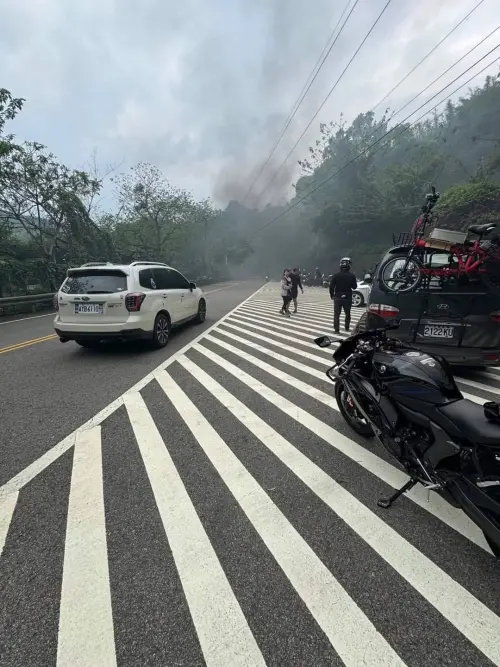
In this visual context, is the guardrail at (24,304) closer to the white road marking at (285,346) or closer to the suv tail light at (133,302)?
the white road marking at (285,346)

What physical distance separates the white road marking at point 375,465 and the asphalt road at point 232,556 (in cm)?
1

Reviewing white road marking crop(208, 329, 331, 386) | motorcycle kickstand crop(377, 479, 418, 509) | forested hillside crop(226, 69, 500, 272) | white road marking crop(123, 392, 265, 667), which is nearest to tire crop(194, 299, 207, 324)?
white road marking crop(208, 329, 331, 386)

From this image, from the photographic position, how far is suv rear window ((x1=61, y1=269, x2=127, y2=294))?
6.26 metres

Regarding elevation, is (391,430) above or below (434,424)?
below

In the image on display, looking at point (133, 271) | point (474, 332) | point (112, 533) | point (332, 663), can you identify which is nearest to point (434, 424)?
point (332, 663)

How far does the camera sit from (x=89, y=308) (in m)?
6.21

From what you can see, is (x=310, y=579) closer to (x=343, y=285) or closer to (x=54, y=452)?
(x=54, y=452)

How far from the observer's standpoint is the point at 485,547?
2066 millimetres

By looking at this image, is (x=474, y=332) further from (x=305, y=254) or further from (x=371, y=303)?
(x=305, y=254)

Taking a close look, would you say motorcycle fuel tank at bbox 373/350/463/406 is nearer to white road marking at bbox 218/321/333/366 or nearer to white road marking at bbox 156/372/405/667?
white road marking at bbox 156/372/405/667

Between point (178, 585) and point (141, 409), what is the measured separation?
2.52 metres

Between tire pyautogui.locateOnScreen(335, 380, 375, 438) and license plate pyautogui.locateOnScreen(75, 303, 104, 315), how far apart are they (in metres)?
4.52

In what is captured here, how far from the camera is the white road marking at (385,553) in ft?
5.25

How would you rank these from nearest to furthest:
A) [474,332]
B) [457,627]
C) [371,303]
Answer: [457,627] < [474,332] < [371,303]
